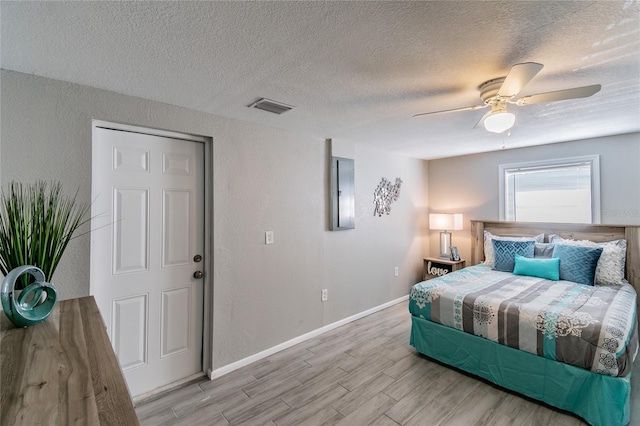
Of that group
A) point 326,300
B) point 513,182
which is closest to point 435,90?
point 326,300

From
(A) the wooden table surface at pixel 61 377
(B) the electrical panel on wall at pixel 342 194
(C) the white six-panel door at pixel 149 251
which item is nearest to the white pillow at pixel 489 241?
(B) the electrical panel on wall at pixel 342 194

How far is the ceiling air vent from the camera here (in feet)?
7.22

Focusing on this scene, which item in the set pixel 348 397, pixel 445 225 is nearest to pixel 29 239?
pixel 348 397

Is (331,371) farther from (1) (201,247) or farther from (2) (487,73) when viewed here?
(2) (487,73)

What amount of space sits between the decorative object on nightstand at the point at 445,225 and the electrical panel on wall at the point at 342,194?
166cm

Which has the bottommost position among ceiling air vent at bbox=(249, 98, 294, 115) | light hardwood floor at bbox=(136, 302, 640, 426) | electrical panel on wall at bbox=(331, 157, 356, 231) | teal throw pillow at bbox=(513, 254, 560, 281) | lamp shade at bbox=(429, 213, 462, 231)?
light hardwood floor at bbox=(136, 302, 640, 426)

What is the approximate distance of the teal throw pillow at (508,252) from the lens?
3.43m

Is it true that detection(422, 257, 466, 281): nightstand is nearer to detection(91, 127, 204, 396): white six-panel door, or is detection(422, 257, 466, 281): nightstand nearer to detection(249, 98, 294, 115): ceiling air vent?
detection(249, 98, 294, 115): ceiling air vent

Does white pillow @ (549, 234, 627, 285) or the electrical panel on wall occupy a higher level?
the electrical panel on wall

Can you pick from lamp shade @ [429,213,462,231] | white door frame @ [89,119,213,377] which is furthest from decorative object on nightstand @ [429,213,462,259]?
white door frame @ [89,119,213,377]

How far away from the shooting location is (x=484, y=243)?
13.5 ft

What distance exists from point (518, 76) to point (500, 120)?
370mm

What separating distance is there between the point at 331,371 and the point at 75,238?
2.24m

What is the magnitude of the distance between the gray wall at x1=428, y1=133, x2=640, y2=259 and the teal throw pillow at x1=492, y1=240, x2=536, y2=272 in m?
0.70
